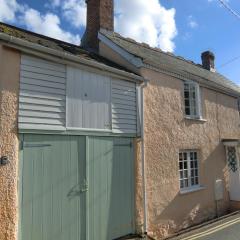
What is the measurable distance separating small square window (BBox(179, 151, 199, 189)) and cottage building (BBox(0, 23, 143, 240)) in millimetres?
3095

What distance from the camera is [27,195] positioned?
20.9ft

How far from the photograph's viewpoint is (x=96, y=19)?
1215 centimetres

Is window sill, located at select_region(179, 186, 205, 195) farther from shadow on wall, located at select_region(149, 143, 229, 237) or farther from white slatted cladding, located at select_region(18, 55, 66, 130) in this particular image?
white slatted cladding, located at select_region(18, 55, 66, 130)

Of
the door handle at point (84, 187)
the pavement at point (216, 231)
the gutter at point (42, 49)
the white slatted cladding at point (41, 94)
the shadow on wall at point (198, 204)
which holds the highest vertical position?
the gutter at point (42, 49)

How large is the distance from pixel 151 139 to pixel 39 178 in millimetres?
4275

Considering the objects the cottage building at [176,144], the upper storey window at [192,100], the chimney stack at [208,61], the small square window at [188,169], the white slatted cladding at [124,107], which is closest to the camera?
the white slatted cladding at [124,107]

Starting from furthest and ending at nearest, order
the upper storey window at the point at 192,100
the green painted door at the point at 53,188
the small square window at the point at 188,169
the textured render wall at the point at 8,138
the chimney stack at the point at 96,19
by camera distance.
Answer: the upper storey window at the point at 192,100, the chimney stack at the point at 96,19, the small square window at the point at 188,169, the green painted door at the point at 53,188, the textured render wall at the point at 8,138

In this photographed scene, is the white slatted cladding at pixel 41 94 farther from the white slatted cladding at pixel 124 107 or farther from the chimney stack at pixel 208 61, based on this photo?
the chimney stack at pixel 208 61

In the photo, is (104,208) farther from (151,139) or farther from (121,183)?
(151,139)

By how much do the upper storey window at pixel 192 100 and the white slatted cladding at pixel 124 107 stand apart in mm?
3649

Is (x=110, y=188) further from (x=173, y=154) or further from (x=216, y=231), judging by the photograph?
(x=216, y=231)

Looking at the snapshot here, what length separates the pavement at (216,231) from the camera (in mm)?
9450

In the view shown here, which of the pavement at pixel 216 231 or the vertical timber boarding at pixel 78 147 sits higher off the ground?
the vertical timber boarding at pixel 78 147

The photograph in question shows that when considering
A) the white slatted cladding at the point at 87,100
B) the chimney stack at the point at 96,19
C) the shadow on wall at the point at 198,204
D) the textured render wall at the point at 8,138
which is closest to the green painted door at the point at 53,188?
the textured render wall at the point at 8,138
